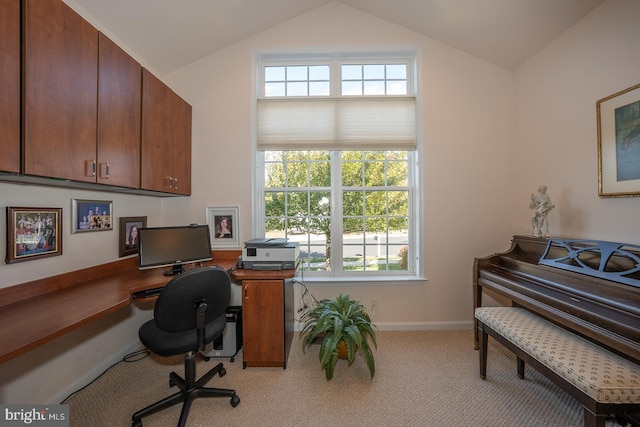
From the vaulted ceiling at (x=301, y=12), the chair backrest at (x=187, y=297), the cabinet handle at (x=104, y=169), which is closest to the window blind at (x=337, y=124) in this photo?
the vaulted ceiling at (x=301, y=12)

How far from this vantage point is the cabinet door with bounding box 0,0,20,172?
3.41 feet

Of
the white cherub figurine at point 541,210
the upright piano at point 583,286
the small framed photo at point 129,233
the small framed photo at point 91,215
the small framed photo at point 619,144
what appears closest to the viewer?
the upright piano at point 583,286

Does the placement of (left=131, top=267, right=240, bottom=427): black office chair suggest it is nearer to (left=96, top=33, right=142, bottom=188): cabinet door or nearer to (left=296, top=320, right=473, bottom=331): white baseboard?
(left=96, top=33, right=142, bottom=188): cabinet door

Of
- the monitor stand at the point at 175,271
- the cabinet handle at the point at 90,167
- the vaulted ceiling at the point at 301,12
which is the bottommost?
the monitor stand at the point at 175,271

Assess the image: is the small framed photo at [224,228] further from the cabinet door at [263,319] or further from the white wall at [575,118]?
the white wall at [575,118]

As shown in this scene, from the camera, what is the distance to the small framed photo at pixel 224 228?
260 cm

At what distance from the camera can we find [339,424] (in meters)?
1.48

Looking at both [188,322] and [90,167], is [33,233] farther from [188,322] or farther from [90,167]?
[188,322]

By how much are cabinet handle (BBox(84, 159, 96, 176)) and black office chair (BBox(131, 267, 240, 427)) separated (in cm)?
82

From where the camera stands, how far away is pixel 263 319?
1960mm

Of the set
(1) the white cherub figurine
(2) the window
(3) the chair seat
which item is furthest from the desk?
(1) the white cherub figurine

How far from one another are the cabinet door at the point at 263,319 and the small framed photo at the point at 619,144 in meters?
2.56

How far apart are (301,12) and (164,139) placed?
1.96 metres

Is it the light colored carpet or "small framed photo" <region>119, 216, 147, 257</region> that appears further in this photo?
"small framed photo" <region>119, 216, 147, 257</region>
